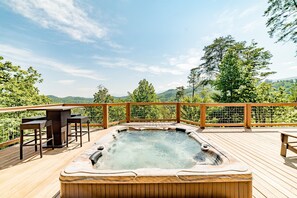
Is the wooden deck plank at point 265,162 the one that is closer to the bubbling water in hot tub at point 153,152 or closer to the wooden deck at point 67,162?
the wooden deck at point 67,162

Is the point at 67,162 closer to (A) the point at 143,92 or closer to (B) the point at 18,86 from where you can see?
(B) the point at 18,86

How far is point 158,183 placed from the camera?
1.45 metres

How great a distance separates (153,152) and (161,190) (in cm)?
168

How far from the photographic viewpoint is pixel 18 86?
428 inches

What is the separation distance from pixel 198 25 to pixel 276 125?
6.51 m

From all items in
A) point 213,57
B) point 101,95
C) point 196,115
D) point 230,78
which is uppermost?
point 213,57

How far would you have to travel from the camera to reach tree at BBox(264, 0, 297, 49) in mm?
7988

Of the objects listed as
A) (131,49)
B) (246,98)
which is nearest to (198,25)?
(131,49)

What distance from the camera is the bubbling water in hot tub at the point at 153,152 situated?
239cm

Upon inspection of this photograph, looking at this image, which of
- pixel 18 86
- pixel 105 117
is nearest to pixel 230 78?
pixel 105 117

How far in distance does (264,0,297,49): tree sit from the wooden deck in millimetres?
7569

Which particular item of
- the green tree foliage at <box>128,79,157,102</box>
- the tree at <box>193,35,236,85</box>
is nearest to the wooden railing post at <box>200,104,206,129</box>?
the tree at <box>193,35,236,85</box>

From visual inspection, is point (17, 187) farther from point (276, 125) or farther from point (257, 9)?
point (257, 9)

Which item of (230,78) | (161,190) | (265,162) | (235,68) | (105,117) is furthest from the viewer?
(230,78)
